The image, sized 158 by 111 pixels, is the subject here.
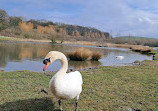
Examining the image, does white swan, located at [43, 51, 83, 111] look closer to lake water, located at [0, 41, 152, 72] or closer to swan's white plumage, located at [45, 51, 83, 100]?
swan's white plumage, located at [45, 51, 83, 100]

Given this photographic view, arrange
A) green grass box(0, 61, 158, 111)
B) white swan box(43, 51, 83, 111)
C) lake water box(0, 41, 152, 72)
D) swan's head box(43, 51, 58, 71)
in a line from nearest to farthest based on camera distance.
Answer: swan's head box(43, 51, 58, 71), white swan box(43, 51, 83, 111), green grass box(0, 61, 158, 111), lake water box(0, 41, 152, 72)

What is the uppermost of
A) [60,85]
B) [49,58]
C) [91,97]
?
[49,58]

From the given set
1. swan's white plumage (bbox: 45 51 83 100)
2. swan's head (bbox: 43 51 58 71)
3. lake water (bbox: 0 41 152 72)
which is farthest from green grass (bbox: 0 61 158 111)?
lake water (bbox: 0 41 152 72)

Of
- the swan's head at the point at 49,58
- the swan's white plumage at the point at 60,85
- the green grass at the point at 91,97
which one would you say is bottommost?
the green grass at the point at 91,97

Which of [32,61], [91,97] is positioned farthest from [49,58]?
[32,61]

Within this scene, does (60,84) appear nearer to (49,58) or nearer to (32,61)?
(49,58)

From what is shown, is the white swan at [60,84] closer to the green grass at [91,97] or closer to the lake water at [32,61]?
the green grass at [91,97]

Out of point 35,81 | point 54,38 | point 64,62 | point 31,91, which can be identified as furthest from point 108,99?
point 54,38

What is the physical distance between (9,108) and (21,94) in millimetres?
1002

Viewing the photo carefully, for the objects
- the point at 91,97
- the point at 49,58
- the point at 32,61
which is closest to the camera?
the point at 49,58

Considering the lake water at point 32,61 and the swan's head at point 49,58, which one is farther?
the lake water at point 32,61

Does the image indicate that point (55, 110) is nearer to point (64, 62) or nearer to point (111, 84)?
point (64, 62)

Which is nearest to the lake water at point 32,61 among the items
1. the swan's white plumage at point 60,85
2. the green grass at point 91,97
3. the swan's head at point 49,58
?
the green grass at point 91,97

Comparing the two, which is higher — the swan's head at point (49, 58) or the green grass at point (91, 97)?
the swan's head at point (49, 58)
